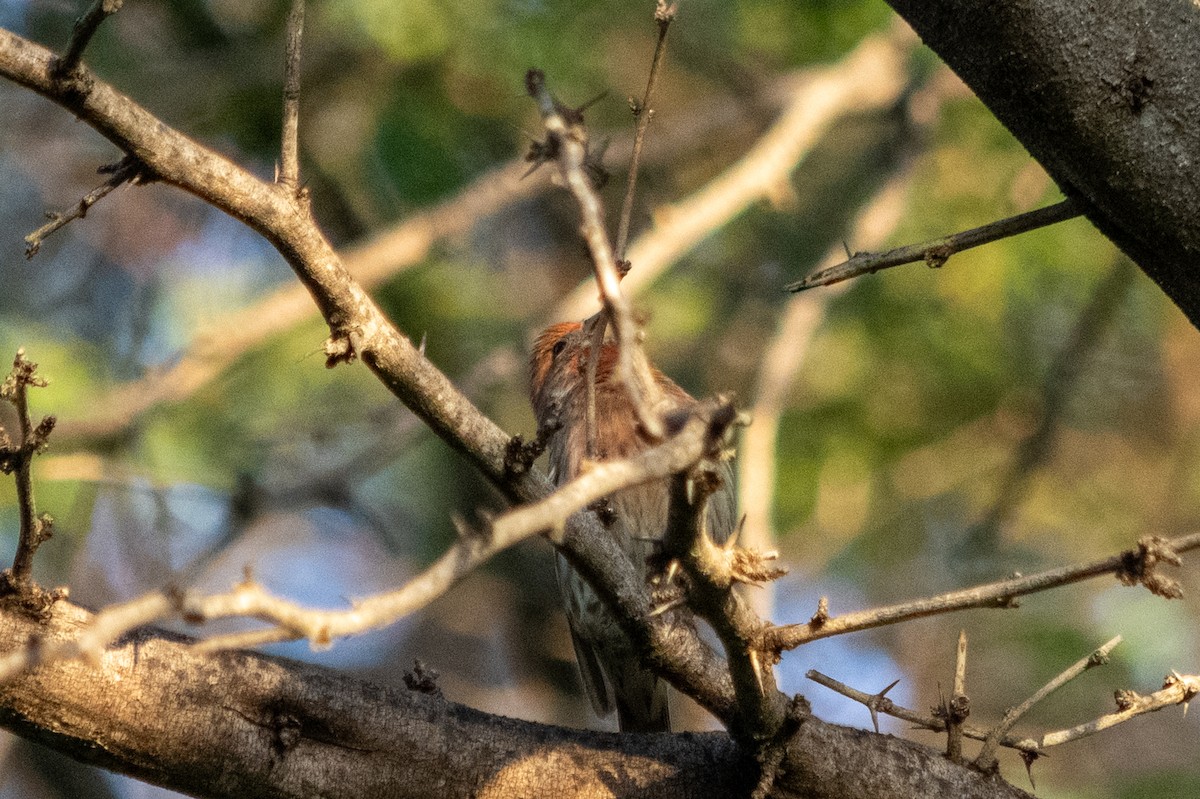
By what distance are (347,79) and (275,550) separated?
3.10 m

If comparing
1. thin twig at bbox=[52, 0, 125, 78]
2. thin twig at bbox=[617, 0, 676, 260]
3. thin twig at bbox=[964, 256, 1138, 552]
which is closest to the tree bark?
thin twig at bbox=[52, 0, 125, 78]

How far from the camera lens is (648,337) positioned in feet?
24.7

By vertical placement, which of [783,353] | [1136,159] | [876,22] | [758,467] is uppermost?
[876,22]

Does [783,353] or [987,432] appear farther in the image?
[987,432]

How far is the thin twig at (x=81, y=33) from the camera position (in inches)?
84.4

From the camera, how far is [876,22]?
7.00m

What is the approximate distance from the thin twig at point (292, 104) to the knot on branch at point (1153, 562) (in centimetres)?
167

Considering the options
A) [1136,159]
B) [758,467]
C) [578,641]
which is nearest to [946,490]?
[758,467]

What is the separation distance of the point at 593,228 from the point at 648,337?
568cm

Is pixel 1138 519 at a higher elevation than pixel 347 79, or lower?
lower

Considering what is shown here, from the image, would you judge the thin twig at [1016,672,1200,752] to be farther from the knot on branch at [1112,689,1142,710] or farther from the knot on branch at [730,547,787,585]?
the knot on branch at [730,547,787,585]

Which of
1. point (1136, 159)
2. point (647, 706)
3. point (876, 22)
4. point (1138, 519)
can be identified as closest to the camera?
point (1136, 159)

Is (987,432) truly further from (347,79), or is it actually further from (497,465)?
(497,465)

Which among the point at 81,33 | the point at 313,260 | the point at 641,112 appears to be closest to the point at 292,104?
the point at 313,260
